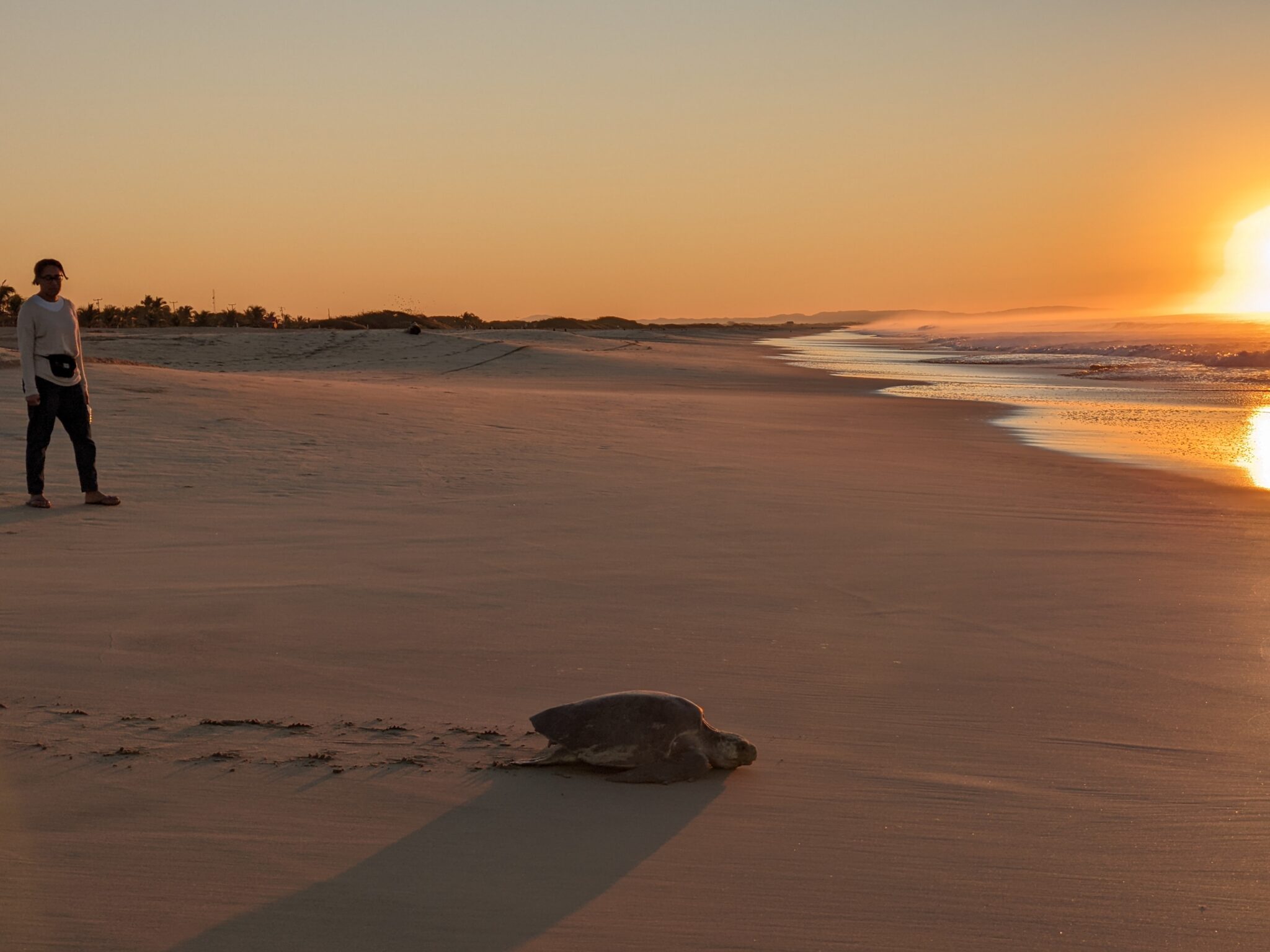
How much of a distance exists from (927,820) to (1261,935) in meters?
0.90

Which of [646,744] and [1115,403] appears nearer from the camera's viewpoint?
[646,744]

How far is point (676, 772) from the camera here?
360cm

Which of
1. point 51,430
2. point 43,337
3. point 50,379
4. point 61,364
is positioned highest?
point 43,337

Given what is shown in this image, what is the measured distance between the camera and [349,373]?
25.3 m

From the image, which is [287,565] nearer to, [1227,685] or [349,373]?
[1227,685]

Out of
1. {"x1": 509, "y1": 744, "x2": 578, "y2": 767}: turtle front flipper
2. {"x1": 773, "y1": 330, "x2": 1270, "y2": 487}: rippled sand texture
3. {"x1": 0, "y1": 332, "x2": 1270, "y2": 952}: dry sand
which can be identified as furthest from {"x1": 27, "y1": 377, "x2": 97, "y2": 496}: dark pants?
{"x1": 773, "y1": 330, "x2": 1270, "y2": 487}: rippled sand texture

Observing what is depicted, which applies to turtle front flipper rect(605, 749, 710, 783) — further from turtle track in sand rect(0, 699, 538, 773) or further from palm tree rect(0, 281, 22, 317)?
palm tree rect(0, 281, 22, 317)

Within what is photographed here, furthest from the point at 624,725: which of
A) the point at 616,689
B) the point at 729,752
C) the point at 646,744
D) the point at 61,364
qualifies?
the point at 61,364

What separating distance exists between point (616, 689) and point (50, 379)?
5.42 m

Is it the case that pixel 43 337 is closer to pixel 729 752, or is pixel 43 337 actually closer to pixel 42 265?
pixel 42 265

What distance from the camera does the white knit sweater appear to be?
7582 mm

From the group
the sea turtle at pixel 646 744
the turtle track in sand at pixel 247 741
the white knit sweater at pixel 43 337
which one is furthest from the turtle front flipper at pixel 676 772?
the white knit sweater at pixel 43 337

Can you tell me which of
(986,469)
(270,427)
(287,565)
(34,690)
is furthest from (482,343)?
(34,690)

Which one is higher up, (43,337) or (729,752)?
(43,337)
